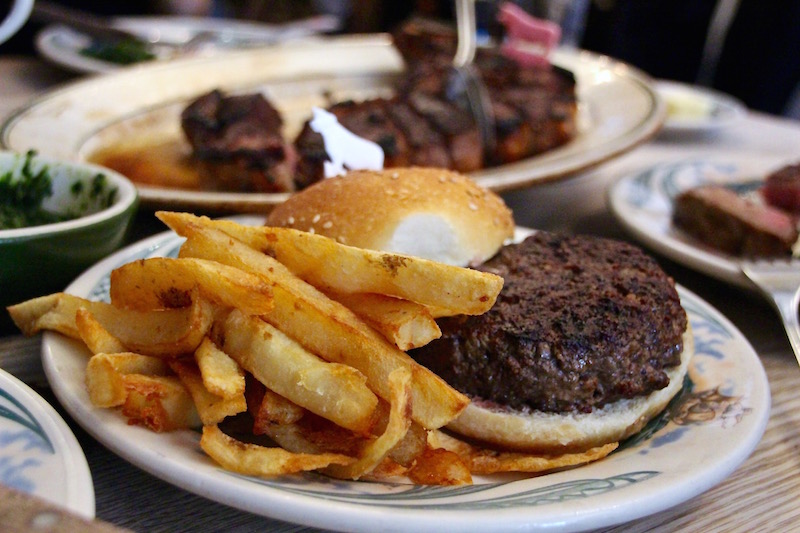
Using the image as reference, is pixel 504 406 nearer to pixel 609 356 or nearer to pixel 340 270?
pixel 609 356

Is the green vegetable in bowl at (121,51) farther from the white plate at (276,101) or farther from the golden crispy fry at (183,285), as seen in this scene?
the golden crispy fry at (183,285)

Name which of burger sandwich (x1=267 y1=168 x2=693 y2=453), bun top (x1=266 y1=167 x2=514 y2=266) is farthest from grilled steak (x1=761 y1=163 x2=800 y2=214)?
bun top (x1=266 y1=167 x2=514 y2=266)

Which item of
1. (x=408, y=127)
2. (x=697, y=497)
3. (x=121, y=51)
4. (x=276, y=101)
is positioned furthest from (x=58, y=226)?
(x=121, y=51)

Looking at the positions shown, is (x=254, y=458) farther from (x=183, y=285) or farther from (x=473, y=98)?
(x=473, y=98)

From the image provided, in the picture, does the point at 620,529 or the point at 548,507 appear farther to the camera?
the point at 620,529

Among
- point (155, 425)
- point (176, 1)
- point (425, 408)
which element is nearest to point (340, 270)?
point (425, 408)

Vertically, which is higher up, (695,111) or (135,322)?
(135,322)

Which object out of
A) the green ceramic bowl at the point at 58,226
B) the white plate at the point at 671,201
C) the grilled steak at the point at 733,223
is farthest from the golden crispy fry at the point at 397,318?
the grilled steak at the point at 733,223
